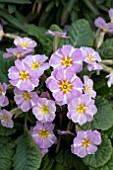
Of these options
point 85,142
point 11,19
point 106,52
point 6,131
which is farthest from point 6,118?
point 11,19

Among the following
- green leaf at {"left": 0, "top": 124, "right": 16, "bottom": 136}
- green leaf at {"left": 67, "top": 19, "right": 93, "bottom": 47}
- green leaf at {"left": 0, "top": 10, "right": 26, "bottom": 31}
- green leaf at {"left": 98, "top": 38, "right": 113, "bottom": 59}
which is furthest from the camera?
green leaf at {"left": 0, "top": 10, "right": 26, "bottom": 31}

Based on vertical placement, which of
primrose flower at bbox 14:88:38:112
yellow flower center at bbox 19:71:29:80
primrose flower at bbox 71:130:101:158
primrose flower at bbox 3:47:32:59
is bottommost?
primrose flower at bbox 71:130:101:158

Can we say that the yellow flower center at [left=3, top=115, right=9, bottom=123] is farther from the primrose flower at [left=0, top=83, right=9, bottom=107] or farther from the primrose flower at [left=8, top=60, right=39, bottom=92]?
the primrose flower at [left=8, top=60, right=39, bottom=92]

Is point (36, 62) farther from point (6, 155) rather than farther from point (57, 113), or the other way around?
point (6, 155)

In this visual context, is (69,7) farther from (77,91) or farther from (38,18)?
(77,91)

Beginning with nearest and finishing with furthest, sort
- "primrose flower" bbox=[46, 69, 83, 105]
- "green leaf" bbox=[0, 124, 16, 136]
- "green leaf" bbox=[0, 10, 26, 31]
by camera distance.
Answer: "primrose flower" bbox=[46, 69, 83, 105], "green leaf" bbox=[0, 124, 16, 136], "green leaf" bbox=[0, 10, 26, 31]

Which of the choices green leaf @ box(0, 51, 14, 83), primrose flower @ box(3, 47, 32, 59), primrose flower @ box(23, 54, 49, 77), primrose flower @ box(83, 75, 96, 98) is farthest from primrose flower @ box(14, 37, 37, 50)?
primrose flower @ box(83, 75, 96, 98)

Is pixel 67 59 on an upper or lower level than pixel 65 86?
upper
